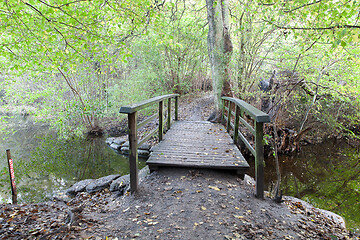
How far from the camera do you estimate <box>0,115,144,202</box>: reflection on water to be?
642 cm

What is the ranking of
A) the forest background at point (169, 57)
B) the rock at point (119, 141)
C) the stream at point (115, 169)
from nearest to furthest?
the forest background at point (169, 57) → the stream at point (115, 169) → the rock at point (119, 141)

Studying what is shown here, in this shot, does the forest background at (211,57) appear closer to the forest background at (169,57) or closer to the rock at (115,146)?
the forest background at (169,57)

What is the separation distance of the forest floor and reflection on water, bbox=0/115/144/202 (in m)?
3.48

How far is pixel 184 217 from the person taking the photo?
2.55m

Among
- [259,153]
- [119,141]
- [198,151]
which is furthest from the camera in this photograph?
[119,141]

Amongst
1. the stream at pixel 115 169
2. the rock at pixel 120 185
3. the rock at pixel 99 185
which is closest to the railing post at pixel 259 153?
the rock at pixel 120 185

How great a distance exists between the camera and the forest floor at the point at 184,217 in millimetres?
2303

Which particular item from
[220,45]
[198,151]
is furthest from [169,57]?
[198,151]

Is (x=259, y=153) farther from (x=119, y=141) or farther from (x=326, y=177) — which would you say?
(x=119, y=141)

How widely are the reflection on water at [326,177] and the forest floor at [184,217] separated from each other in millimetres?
2554

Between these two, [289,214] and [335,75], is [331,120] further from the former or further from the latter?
[289,214]

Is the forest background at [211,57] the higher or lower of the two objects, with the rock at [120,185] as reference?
higher

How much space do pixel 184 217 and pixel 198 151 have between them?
1960 mm

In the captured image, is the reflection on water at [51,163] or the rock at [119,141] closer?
the reflection on water at [51,163]
